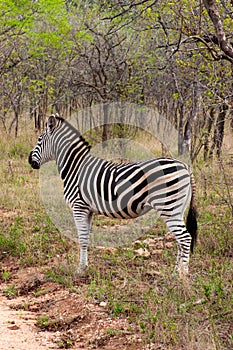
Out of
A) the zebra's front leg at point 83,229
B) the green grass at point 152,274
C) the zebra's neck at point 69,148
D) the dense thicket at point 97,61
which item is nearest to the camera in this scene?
the green grass at point 152,274

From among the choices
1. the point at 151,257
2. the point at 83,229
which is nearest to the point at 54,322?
the point at 83,229

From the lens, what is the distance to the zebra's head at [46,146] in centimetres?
673

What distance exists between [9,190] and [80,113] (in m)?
9.49

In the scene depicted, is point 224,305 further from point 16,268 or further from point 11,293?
point 16,268

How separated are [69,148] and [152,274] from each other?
2101 millimetres

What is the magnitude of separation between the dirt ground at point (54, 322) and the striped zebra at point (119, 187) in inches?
26.1

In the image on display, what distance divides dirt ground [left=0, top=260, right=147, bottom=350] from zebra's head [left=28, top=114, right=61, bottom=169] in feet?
5.70

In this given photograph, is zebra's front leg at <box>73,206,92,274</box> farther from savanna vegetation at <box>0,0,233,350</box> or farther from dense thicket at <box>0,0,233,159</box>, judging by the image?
dense thicket at <box>0,0,233,159</box>

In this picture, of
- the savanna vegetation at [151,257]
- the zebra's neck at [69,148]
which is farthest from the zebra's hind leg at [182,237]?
the zebra's neck at [69,148]

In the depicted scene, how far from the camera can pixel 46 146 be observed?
6.85 meters

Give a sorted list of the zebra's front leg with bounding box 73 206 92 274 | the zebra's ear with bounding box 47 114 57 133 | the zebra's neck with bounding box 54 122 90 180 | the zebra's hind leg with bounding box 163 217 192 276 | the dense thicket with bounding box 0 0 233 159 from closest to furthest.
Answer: the zebra's hind leg with bounding box 163 217 192 276 → the zebra's front leg with bounding box 73 206 92 274 → the zebra's neck with bounding box 54 122 90 180 → the zebra's ear with bounding box 47 114 57 133 → the dense thicket with bounding box 0 0 233 159

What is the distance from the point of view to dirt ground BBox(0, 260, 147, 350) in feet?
14.0

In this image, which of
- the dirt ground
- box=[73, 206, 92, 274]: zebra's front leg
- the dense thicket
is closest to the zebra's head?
box=[73, 206, 92, 274]: zebra's front leg

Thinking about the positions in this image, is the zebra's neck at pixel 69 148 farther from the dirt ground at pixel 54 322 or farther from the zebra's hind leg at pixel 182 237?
the zebra's hind leg at pixel 182 237
